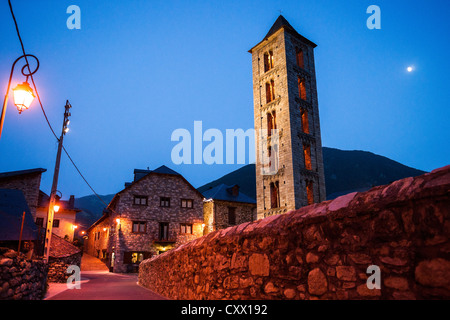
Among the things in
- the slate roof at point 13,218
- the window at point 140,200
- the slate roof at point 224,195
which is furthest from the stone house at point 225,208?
the slate roof at point 13,218

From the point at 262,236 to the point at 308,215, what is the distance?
37.4 inches

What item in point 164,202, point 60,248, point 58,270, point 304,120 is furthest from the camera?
point 304,120

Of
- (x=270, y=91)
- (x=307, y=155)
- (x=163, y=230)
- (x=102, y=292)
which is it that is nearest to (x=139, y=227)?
(x=163, y=230)

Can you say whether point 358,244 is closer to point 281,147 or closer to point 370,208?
point 370,208

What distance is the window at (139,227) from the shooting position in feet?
98.8

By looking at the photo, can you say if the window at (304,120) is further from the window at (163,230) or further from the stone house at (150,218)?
the window at (163,230)

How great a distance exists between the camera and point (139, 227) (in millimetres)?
30312

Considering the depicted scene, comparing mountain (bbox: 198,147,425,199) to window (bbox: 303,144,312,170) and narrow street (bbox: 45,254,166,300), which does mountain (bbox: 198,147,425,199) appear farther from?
narrow street (bbox: 45,254,166,300)

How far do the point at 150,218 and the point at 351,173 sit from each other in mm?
104120

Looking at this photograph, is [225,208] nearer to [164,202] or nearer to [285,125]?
[164,202]

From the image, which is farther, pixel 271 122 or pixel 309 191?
pixel 271 122

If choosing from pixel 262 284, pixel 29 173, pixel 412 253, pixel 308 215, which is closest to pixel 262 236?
pixel 262 284

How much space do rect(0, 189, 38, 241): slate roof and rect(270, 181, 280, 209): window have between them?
2635cm

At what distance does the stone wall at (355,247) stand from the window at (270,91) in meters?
34.6
